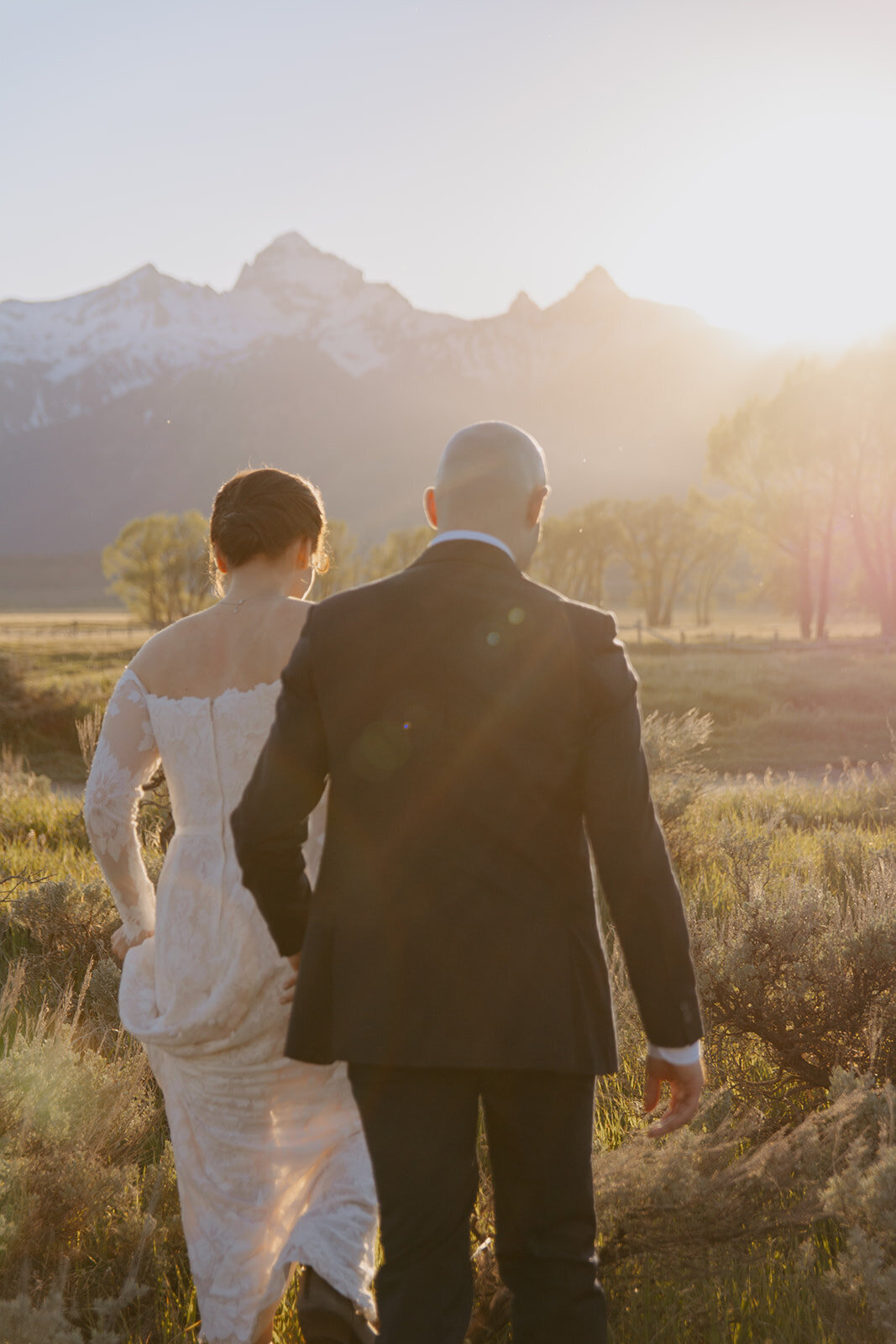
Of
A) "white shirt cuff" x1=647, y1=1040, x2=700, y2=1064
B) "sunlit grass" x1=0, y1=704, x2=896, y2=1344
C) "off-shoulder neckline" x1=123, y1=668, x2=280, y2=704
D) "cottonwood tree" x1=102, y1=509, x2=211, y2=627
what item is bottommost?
"sunlit grass" x1=0, y1=704, x2=896, y2=1344

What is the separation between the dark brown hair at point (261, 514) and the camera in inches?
108

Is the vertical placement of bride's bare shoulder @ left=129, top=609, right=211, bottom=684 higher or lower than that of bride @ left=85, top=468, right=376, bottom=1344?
higher

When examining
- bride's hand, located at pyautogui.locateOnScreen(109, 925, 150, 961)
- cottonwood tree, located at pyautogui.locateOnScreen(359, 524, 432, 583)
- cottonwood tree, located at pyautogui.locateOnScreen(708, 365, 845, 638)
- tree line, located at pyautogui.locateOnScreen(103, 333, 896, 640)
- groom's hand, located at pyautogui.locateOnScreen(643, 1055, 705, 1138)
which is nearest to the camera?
groom's hand, located at pyautogui.locateOnScreen(643, 1055, 705, 1138)

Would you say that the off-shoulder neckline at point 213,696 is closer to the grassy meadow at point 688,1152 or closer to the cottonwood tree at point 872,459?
the grassy meadow at point 688,1152

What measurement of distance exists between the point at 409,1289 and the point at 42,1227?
1667 mm

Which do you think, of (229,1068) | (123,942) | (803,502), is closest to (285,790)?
(229,1068)

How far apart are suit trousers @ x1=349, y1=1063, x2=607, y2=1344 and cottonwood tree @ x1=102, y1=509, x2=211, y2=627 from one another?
55070 millimetres

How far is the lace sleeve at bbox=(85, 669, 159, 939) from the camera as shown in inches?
112

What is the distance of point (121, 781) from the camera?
9.41ft

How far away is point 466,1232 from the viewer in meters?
2.00

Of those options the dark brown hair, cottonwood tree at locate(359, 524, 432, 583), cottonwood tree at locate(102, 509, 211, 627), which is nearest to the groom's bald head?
the dark brown hair

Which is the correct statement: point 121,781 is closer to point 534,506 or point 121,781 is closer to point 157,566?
point 534,506

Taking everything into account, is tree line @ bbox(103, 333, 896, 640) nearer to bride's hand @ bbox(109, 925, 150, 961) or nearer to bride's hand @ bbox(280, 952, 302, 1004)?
bride's hand @ bbox(109, 925, 150, 961)

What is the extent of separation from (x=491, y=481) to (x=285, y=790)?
787mm
